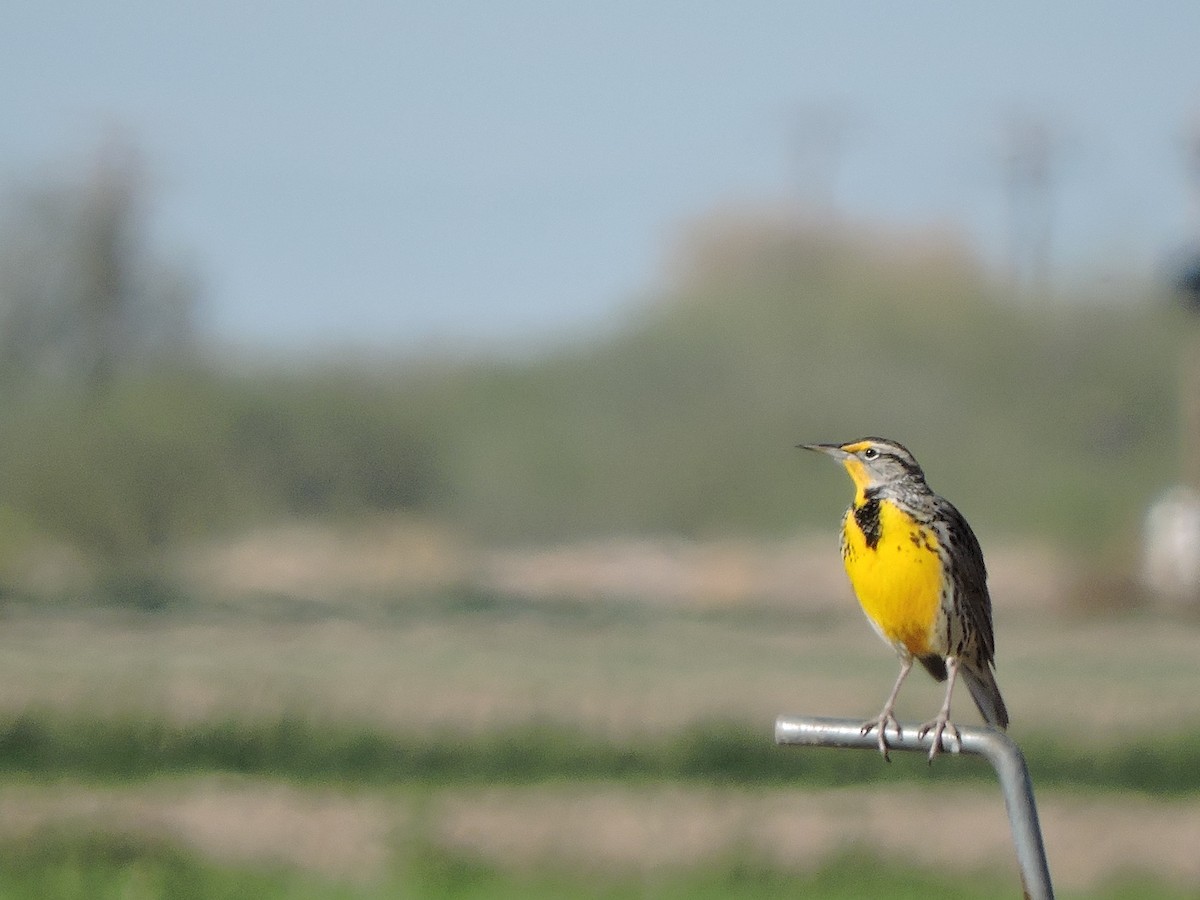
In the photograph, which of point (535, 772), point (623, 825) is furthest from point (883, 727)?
point (535, 772)

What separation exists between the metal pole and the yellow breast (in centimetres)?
22

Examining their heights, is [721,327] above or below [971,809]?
above

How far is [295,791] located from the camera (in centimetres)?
1125

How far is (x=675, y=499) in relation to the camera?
25.5m

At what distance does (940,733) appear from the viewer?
85.3 inches

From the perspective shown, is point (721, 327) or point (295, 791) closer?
point (295, 791)

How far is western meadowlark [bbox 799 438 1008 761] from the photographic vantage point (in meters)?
2.26

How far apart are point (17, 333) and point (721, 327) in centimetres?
900

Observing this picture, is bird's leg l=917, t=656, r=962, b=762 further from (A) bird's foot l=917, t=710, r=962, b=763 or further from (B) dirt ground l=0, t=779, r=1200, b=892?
(B) dirt ground l=0, t=779, r=1200, b=892

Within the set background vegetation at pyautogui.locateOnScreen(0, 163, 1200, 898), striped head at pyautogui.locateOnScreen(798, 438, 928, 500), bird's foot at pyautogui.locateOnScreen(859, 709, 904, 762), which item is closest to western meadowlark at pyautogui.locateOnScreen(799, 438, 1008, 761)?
bird's foot at pyautogui.locateOnScreen(859, 709, 904, 762)

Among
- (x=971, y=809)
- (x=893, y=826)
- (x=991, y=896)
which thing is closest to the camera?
(x=991, y=896)

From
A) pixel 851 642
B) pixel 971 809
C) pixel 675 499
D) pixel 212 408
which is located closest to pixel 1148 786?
pixel 971 809

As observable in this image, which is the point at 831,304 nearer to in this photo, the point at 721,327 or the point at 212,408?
the point at 721,327

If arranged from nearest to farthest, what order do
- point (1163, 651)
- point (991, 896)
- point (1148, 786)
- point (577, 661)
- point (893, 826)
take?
point (991, 896) < point (893, 826) < point (1148, 786) < point (577, 661) < point (1163, 651)
